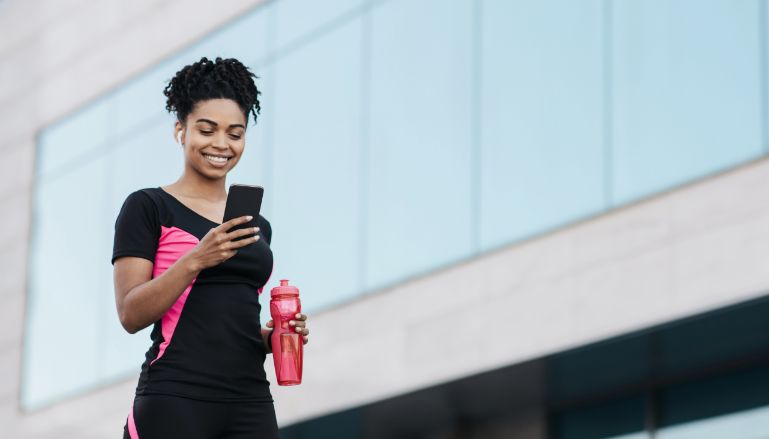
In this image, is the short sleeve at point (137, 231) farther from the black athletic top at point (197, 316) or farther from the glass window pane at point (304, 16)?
the glass window pane at point (304, 16)

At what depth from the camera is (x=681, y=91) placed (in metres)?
12.6

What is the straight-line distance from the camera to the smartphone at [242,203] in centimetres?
404

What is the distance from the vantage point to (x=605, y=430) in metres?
14.5

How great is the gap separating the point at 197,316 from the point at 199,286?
78mm

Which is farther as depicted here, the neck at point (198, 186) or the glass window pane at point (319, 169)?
the glass window pane at point (319, 169)

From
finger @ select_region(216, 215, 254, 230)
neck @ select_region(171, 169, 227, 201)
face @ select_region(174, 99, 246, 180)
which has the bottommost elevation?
finger @ select_region(216, 215, 254, 230)

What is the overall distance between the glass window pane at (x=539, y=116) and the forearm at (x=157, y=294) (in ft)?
30.5

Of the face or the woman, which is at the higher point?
the face

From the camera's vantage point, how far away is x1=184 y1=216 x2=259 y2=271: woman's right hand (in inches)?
158

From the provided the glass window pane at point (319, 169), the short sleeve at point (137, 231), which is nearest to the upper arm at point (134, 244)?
the short sleeve at point (137, 231)

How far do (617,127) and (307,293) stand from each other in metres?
4.18

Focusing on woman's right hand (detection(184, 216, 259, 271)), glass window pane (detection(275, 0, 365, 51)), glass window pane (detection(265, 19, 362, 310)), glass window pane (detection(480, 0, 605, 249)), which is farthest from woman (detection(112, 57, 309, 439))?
glass window pane (detection(275, 0, 365, 51))

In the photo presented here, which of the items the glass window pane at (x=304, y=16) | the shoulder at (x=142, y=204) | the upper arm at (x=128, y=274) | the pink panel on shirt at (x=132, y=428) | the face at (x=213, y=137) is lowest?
the pink panel on shirt at (x=132, y=428)

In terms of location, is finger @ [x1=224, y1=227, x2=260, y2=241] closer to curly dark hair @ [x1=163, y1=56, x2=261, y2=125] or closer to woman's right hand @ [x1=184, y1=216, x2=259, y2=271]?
woman's right hand @ [x1=184, y1=216, x2=259, y2=271]
